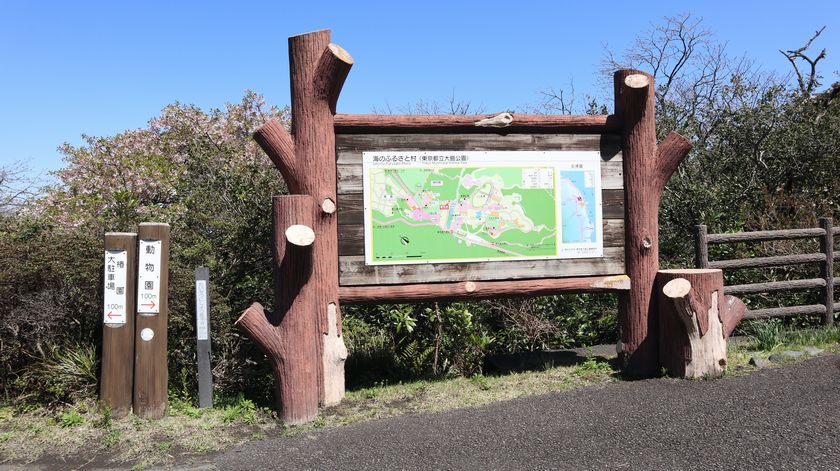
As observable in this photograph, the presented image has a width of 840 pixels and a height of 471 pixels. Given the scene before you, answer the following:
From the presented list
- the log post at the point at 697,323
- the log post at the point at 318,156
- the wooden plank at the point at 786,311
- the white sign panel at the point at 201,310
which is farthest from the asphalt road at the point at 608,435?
the wooden plank at the point at 786,311

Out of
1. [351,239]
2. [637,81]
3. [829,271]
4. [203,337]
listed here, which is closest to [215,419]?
[203,337]

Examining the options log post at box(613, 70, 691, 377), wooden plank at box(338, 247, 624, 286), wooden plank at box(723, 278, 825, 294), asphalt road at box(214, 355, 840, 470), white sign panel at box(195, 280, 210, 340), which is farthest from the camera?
wooden plank at box(723, 278, 825, 294)

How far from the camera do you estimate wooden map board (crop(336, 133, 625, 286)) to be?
5.71 meters

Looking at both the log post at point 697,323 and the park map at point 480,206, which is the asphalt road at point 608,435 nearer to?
the log post at point 697,323

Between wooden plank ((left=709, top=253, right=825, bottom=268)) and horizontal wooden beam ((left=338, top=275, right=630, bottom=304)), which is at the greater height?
wooden plank ((left=709, top=253, right=825, bottom=268))

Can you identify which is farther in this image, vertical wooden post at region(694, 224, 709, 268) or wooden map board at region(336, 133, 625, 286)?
vertical wooden post at region(694, 224, 709, 268)

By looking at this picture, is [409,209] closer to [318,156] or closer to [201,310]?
[318,156]

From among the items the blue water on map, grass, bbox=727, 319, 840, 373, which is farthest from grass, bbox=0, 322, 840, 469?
the blue water on map

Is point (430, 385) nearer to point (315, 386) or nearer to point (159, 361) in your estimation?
point (315, 386)

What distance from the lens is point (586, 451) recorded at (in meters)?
4.10

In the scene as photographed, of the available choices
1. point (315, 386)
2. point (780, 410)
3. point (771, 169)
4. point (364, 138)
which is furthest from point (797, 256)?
point (315, 386)

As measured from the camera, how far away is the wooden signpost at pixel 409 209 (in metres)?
5.28

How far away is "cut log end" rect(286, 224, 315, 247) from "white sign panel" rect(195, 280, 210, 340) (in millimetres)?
991

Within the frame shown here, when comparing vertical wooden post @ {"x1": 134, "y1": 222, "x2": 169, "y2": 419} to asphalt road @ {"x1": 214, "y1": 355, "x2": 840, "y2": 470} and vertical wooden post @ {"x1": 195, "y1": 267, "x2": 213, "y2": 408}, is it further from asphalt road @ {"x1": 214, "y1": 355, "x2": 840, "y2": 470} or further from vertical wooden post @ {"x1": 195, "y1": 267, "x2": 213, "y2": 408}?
asphalt road @ {"x1": 214, "y1": 355, "x2": 840, "y2": 470}
